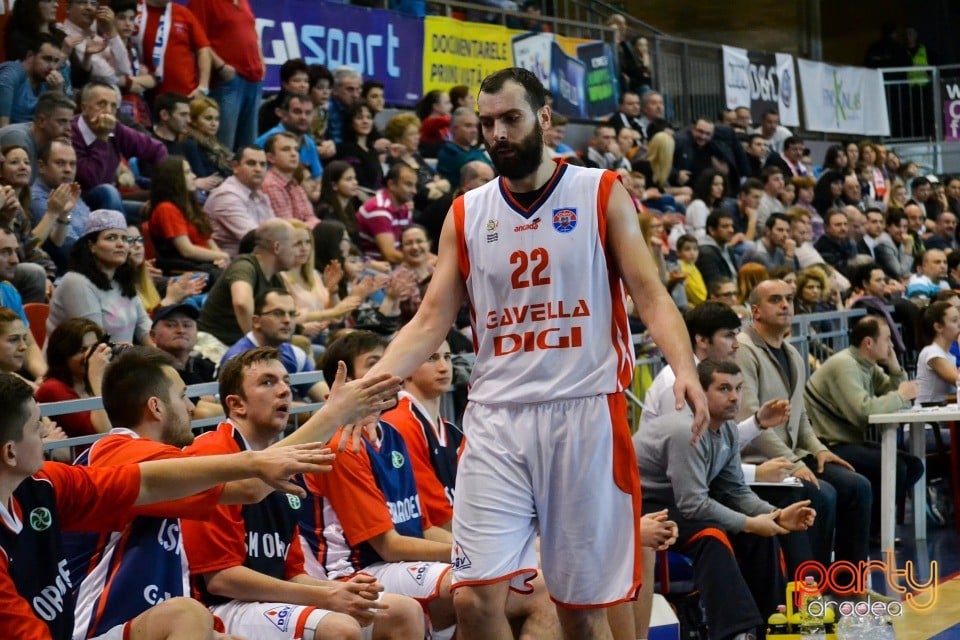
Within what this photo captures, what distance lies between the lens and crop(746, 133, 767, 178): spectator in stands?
61.0 feet

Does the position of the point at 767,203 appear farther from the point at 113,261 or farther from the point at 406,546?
the point at 406,546

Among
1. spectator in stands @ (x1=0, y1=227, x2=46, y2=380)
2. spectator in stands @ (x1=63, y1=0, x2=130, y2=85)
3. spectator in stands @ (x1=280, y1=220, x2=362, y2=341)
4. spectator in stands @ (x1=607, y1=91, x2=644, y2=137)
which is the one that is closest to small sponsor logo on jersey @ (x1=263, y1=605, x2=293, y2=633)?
spectator in stands @ (x1=0, y1=227, x2=46, y2=380)

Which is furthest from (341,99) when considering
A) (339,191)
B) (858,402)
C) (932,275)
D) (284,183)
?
(932,275)

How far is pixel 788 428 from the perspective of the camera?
829 cm

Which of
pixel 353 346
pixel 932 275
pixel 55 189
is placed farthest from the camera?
pixel 932 275

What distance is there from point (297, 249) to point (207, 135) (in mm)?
2323

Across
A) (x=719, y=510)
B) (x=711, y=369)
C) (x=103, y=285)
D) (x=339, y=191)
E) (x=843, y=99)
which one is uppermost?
(x=843, y=99)

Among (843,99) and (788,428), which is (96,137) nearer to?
(788,428)

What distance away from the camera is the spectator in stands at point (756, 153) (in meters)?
18.6

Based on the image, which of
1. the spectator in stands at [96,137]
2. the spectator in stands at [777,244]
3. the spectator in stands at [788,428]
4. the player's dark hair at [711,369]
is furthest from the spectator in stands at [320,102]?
the player's dark hair at [711,369]

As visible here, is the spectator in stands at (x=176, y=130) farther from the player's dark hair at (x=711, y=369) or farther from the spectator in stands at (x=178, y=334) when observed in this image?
the player's dark hair at (x=711, y=369)

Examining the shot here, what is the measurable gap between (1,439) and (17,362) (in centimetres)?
271

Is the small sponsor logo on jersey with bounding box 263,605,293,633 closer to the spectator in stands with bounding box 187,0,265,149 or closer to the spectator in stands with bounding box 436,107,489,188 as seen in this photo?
the spectator in stands with bounding box 187,0,265,149

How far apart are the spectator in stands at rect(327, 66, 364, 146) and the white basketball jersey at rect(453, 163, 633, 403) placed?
8747mm
